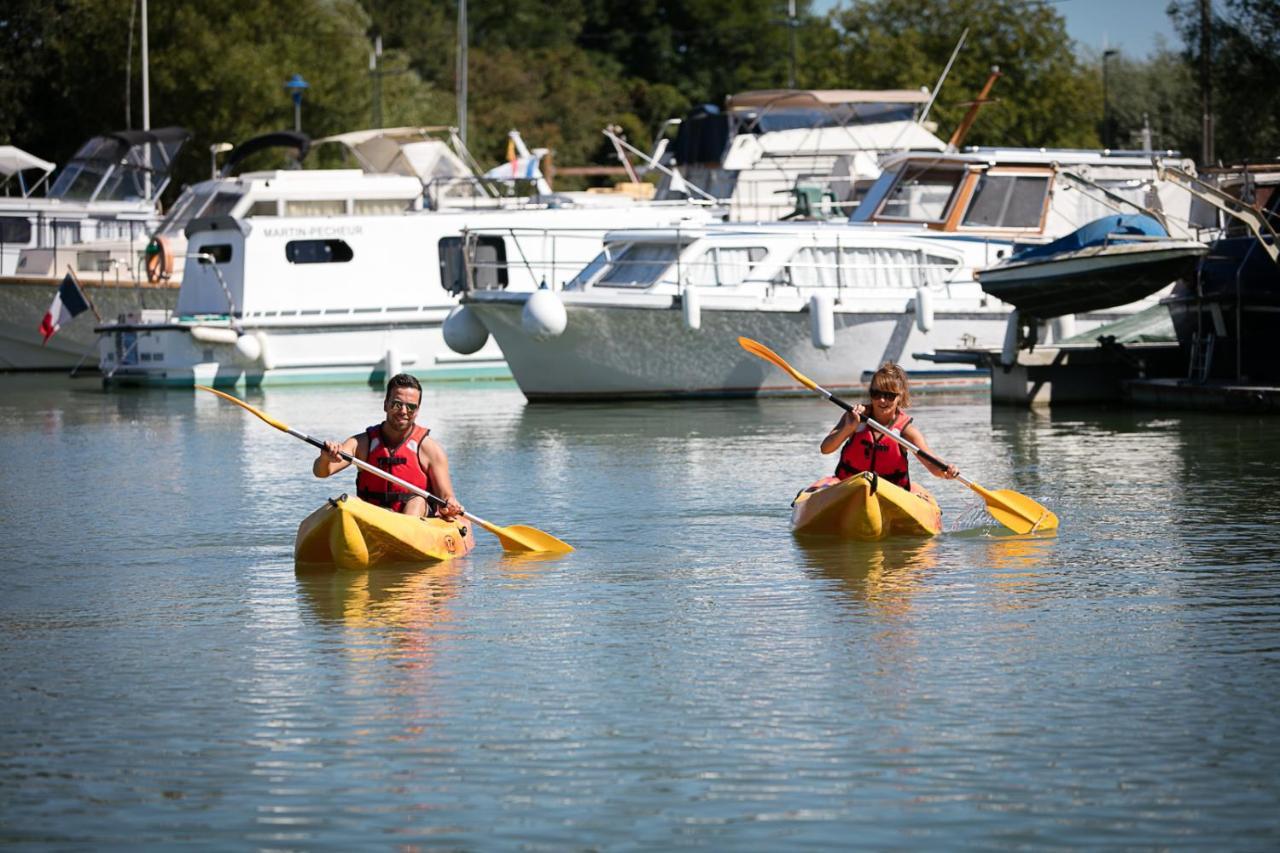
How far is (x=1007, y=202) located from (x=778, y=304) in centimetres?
459

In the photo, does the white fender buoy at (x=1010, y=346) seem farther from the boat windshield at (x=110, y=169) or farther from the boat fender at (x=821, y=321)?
the boat windshield at (x=110, y=169)

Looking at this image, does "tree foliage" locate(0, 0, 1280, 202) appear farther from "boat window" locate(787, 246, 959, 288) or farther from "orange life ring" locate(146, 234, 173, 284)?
"boat window" locate(787, 246, 959, 288)

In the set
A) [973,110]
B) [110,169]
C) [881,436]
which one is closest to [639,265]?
[973,110]

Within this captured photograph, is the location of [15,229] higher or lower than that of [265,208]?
lower

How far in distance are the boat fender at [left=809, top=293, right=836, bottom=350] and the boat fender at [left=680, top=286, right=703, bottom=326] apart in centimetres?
151

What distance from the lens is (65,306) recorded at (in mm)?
36812

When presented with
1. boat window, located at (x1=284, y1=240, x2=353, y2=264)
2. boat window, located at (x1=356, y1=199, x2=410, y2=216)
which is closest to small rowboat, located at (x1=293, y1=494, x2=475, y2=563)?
boat window, located at (x1=284, y1=240, x2=353, y2=264)

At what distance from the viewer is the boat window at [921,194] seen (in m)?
31.5

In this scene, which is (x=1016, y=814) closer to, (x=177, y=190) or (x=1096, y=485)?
(x=1096, y=485)

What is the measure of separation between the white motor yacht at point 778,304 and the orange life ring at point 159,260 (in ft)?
34.3

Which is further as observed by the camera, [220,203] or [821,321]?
[220,203]

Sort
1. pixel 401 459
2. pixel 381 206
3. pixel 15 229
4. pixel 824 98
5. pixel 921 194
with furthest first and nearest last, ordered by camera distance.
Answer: pixel 15 229, pixel 824 98, pixel 381 206, pixel 921 194, pixel 401 459

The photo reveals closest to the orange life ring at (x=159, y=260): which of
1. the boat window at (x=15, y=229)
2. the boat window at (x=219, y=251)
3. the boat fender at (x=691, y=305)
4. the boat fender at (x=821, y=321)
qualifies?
the boat window at (x=219, y=251)

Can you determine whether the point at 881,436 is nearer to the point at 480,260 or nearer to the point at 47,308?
the point at 480,260
